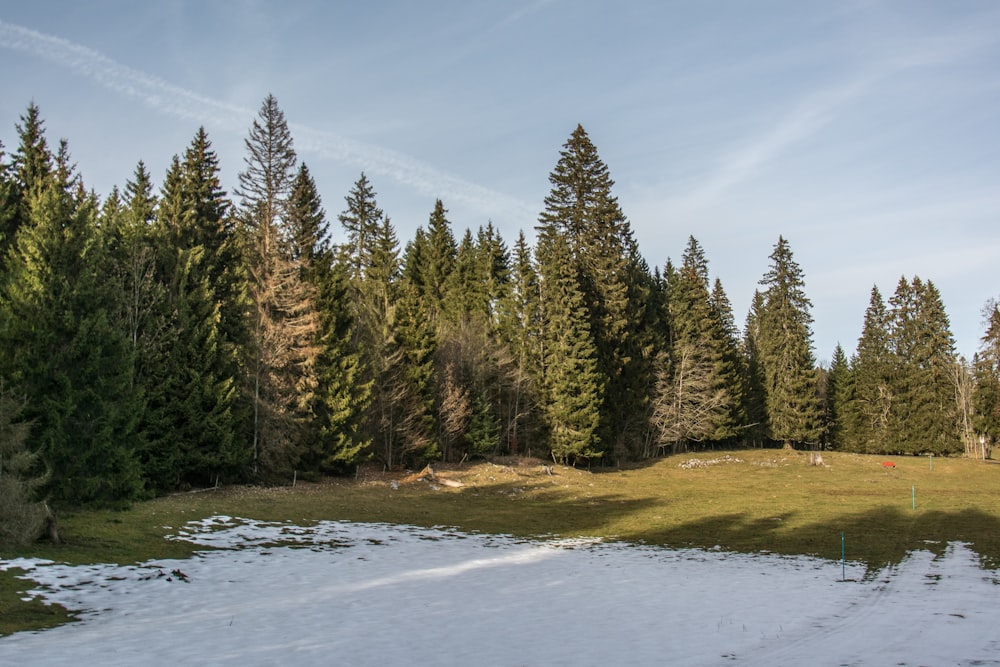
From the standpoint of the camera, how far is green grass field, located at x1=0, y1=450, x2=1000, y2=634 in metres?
15.8

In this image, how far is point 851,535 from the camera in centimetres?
2141

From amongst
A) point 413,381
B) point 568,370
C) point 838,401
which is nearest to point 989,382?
point 838,401

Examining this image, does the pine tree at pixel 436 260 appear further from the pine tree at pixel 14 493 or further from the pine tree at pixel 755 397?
the pine tree at pixel 14 493

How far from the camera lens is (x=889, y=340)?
229 ft

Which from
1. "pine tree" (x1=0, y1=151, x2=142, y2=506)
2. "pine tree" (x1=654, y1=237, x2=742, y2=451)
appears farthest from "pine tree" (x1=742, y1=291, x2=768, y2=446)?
"pine tree" (x1=0, y1=151, x2=142, y2=506)

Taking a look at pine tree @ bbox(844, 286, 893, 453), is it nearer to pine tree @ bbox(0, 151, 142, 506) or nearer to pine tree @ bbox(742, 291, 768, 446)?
pine tree @ bbox(742, 291, 768, 446)

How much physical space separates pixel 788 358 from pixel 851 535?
46101 millimetres

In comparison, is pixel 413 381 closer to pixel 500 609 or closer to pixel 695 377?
pixel 500 609

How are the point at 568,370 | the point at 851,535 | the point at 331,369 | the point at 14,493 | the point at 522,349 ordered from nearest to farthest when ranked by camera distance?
the point at 14,493
the point at 851,535
the point at 331,369
the point at 568,370
the point at 522,349

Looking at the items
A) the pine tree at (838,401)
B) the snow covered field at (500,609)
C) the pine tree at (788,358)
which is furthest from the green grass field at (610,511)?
the pine tree at (838,401)

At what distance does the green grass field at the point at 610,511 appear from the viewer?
621 inches

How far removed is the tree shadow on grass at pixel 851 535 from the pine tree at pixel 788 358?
3737cm

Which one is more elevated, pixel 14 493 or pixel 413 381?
pixel 413 381

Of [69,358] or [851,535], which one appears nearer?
[69,358]
